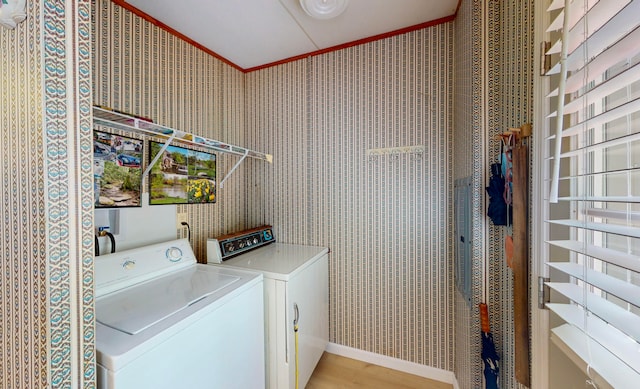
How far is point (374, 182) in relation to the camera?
1.93 m

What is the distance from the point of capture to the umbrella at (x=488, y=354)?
103cm

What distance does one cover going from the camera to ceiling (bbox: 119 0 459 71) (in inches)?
61.1

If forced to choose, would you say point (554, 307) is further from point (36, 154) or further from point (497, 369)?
point (36, 154)

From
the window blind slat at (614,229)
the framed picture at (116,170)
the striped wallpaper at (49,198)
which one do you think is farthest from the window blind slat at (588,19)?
the framed picture at (116,170)

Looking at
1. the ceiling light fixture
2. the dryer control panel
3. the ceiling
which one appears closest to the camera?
the ceiling light fixture

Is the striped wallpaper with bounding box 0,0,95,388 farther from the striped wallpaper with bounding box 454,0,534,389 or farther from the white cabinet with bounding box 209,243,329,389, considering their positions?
the striped wallpaper with bounding box 454,0,534,389

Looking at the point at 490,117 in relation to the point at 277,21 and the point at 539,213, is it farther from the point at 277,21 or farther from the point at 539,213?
the point at 277,21

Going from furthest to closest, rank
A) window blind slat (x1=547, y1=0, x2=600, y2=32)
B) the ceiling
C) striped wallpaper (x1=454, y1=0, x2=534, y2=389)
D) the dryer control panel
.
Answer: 1. the dryer control panel
2. the ceiling
3. striped wallpaper (x1=454, y1=0, x2=534, y2=389)
4. window blind slat (x1=547, y1=0, x2=600, y2=32)

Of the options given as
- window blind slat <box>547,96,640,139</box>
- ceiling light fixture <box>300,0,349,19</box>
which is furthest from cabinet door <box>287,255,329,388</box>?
ceiling light fixture <box>300,0,349,19</box>

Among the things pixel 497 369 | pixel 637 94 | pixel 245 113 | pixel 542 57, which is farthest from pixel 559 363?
pixel 245 113

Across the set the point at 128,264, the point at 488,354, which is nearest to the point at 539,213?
the point at 488,354

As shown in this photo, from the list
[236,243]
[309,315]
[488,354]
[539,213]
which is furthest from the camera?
[236,243]

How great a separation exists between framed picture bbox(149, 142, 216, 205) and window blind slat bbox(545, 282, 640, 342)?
82.3 inches

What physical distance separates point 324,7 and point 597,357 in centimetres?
193
